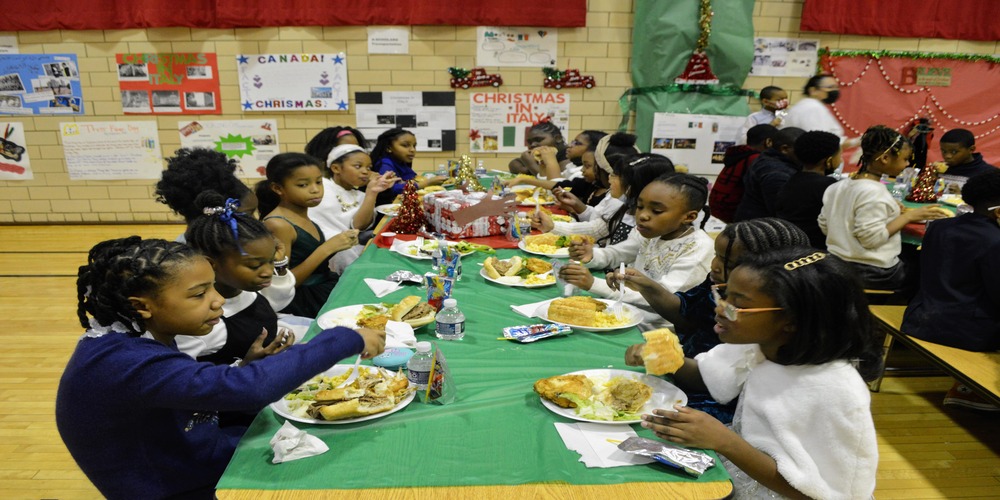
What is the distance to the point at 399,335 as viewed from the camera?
2148mm

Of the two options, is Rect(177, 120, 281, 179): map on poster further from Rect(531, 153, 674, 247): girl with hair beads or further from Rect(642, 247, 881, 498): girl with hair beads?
Rect(642, 247, 881, 498): girl with hair beads

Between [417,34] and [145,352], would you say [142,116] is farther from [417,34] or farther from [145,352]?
[145,352]

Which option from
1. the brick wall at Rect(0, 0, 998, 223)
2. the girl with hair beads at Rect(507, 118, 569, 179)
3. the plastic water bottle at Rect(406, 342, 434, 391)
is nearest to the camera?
the plastic water bottle at Rect(406, 342, 434, 391)

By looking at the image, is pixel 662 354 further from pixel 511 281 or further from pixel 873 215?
pixel 873 215

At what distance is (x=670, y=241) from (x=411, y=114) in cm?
526

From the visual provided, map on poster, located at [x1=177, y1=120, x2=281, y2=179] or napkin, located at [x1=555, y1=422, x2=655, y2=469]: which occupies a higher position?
map on poster, located at [x1=177, y1=120, x2=281, y2=179]

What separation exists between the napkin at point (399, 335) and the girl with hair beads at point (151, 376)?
0.40 m

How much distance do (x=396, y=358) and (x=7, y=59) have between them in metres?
8.05

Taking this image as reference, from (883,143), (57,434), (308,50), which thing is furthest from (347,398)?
(308,50)

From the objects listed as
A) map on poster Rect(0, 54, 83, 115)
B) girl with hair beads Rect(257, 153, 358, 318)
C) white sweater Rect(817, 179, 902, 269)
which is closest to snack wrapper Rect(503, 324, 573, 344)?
girl with hair beads Rect(257, 153, 358, 318)

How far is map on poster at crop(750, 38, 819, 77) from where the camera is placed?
7.37 metres

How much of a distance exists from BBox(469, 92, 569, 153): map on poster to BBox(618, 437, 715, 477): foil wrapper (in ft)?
20.7

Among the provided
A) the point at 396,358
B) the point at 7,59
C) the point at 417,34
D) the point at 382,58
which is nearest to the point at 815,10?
the point at 417,34

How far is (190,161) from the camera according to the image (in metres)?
3.13
